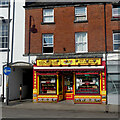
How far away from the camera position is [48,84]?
663 inches

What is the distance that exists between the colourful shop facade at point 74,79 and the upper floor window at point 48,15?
3792mm

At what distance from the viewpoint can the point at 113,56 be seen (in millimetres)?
16203

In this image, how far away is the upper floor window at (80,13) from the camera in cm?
1719

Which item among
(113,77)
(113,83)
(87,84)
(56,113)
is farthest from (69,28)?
(56,113)

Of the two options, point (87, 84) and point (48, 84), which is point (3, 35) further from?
point (87, 84)

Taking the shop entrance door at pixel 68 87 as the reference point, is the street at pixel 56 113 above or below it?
below

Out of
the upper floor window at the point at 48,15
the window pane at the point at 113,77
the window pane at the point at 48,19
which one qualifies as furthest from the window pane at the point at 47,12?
the window pane at the point at 113,77

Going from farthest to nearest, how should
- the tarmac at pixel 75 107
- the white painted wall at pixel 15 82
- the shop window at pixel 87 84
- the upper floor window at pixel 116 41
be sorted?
the white painted wall at pixel 15 82
the upper floor window at pixel 116 41
the shop window at pixel 87 84
the tarmac at pixel 75 107

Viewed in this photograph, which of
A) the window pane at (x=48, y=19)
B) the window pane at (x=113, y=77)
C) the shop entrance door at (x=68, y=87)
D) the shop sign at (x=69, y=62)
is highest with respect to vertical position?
the window pane at (x=48, y=19)

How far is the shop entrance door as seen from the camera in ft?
58.1

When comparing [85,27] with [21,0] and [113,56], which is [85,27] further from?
[21,0]

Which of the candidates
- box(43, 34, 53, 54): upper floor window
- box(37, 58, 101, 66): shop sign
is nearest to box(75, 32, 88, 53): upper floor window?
box(37, 58, 101, 66): shop sign

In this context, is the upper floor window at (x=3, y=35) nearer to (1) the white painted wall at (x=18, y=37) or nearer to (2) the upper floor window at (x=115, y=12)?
(1) the white painted wall at (x=18, y=37)

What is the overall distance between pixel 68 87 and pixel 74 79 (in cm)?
166
